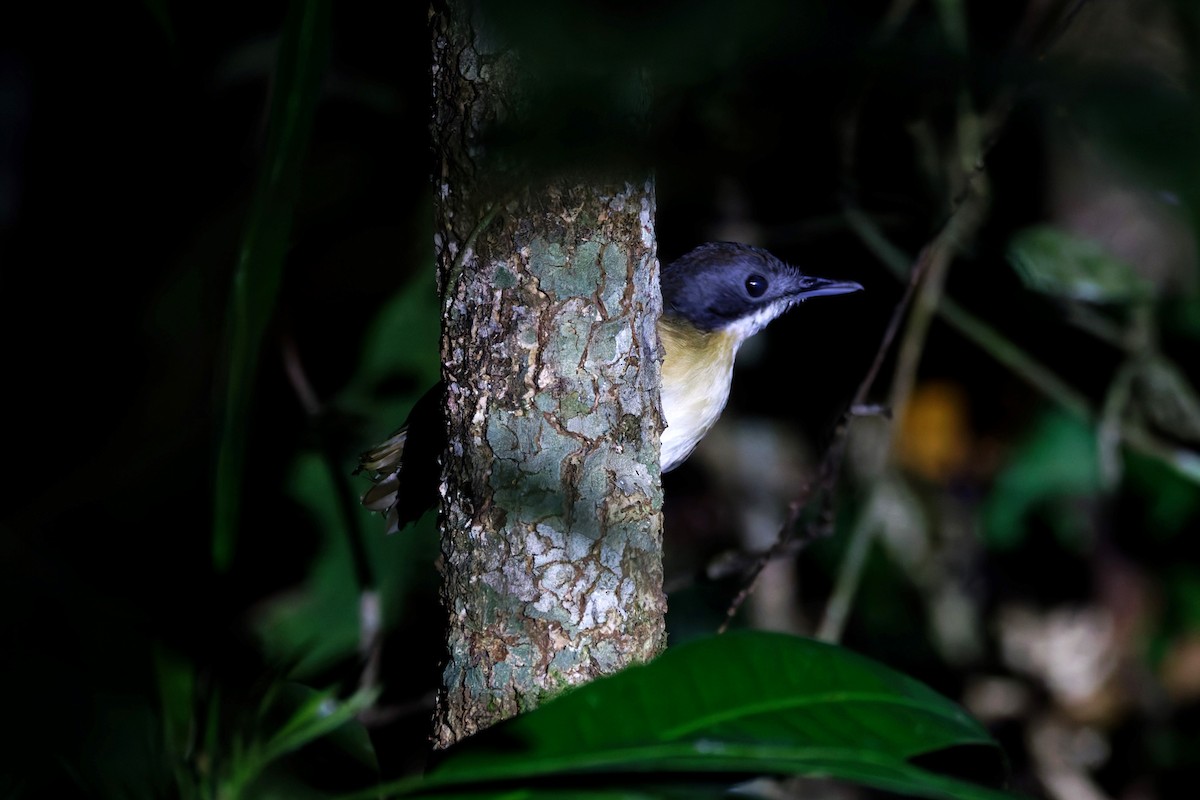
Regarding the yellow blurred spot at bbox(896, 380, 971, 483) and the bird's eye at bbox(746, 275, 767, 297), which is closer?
the bird's eye at bbox(746, 275, 767, 297)

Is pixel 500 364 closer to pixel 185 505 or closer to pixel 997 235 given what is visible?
pixel 185 505

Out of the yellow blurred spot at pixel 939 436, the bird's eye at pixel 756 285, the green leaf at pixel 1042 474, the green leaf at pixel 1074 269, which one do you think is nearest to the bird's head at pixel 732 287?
the bird's eye at pixel 756 285

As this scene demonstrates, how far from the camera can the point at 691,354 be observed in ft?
9.68

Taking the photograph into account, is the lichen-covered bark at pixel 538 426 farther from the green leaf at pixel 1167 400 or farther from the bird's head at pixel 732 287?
the green leaf at pixel 1167 400

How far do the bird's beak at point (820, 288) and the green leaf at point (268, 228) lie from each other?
7.81 ft

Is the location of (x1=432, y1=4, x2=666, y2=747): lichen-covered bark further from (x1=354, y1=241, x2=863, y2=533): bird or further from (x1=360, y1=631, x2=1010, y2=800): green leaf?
(x1=354, y1=241, x2=863, y2=533): bird

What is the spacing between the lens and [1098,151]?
0.50 metres

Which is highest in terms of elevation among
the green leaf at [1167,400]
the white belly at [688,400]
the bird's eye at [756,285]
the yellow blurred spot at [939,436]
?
the bird's eye at [756,285]

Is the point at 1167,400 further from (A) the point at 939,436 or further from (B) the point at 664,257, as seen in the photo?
(B) the point at 664,257

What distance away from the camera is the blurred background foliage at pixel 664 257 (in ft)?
2.69

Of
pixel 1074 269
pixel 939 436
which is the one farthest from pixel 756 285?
pixel 939 436

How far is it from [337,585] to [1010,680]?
3.38 meters

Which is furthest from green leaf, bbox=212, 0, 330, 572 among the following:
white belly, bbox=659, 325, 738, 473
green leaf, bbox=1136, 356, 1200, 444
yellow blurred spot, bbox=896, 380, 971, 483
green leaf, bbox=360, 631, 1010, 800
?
yellow blurred spot, bbox=896, 380, 971, 483

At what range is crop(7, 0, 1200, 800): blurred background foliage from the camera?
82cm
